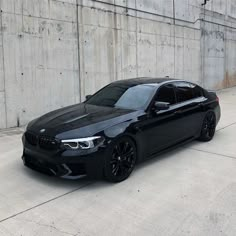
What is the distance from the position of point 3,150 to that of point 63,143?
91.9 inches

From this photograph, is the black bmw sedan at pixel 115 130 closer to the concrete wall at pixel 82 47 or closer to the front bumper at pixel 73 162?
the front bumper at pixel 73 162

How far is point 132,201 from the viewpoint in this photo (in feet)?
12.1

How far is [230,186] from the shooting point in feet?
13.7

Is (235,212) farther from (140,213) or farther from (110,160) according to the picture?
(110,160)

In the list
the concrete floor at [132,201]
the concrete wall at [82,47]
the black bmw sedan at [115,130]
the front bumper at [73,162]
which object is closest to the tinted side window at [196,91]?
the black bmw sedan at [115,130]

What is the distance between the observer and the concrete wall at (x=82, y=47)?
24.5 feet

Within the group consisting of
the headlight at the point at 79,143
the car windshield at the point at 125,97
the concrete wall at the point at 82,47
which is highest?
the concrete wall at the point at 82,47

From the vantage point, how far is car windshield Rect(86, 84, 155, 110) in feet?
15.9

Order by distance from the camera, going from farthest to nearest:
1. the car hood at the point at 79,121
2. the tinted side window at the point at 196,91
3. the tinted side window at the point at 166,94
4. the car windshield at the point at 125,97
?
1. the tinted side window at the point at 196,91
2. the tinted side window at the point at 166,94
3. the car windshield at the point at 125,97
4. the car hood at the point at 79,121

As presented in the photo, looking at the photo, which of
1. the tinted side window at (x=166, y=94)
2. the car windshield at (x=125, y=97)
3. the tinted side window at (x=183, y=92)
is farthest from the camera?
the tinted side window at (x=183, y=92)

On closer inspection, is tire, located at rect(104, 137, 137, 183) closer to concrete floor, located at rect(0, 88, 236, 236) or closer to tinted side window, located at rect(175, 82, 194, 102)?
concrete floor, located at rect(0, 88, 236, 236)

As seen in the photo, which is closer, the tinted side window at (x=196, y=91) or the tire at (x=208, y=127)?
the tinted side window at (x=196, y=91)

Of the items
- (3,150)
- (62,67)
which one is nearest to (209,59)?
(62,67)

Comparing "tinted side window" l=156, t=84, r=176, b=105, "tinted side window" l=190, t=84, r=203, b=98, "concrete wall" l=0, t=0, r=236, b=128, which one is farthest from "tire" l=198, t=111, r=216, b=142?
"concrete wall" l=0, t=0, r=236, b=128
